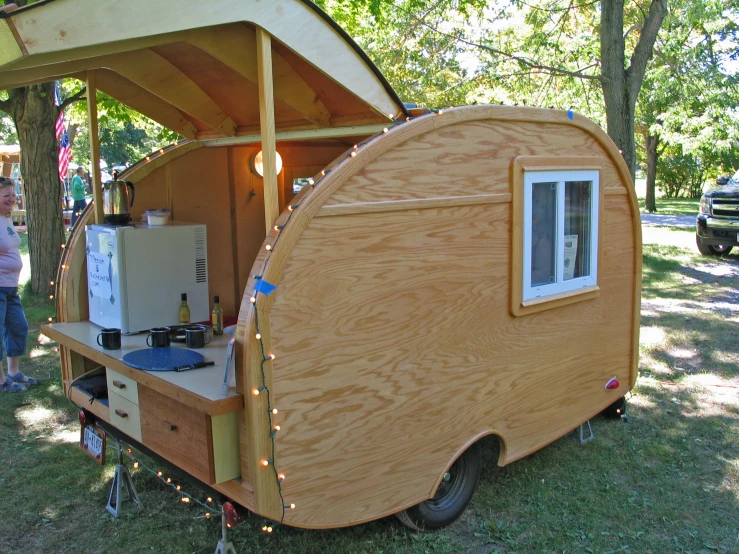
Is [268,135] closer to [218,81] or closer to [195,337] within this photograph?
[218,81]

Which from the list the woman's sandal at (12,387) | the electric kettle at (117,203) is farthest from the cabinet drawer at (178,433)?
the woman's sandal at (12,387)

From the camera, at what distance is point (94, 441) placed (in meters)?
3.89

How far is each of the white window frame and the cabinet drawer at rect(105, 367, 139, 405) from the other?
2217 mm

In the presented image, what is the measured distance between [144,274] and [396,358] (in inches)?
66.1

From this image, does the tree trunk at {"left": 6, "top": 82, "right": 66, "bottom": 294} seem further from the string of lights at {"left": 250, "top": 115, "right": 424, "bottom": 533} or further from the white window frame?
the string of lights at {"left": 250, "top": 115, "right": 424, "bottom": 533}

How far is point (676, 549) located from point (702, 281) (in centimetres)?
886

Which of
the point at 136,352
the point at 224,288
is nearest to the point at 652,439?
the point at 224,288

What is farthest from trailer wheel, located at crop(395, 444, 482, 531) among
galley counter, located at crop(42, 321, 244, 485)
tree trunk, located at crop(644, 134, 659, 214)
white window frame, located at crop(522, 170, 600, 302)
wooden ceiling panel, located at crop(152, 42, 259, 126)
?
tree trunk, located at crop(644, 134, 659, 214)

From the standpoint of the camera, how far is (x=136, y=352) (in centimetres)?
353

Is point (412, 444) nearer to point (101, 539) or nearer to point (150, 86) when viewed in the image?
point (101, 539)

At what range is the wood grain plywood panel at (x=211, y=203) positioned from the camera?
15.5 feet

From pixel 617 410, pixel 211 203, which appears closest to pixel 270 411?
pixel 211 203

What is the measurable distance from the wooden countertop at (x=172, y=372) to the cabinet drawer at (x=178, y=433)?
0.11 metres

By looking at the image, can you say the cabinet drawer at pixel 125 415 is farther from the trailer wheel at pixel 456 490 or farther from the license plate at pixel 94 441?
the trailer wheel at pixel 456 490
